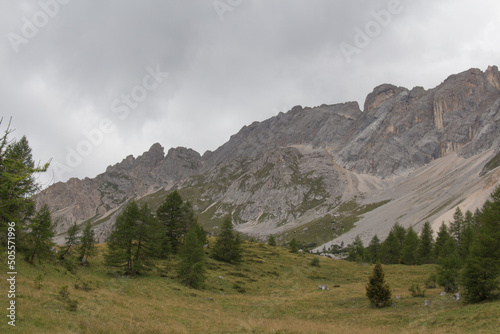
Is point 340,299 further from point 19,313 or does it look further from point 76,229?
point 76,229

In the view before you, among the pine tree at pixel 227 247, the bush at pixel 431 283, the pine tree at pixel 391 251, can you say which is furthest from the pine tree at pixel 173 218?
the pine tree at pixel 391 251

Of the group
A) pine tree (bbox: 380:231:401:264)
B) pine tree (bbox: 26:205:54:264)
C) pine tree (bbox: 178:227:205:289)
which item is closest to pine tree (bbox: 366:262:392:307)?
pine tree (bbox: 178:227:205:289)

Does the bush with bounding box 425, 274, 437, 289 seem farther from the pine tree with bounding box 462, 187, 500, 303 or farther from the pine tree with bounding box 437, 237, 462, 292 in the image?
the pine tree with bounding box 462, 187, 500, 303

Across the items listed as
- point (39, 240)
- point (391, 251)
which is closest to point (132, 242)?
point (39, 240)

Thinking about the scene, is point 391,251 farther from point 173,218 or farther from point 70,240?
point 70,240

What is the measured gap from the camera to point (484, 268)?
23.2m

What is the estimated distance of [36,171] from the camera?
32.5ft

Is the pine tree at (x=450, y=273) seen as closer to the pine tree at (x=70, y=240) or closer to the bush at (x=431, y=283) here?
the bush at (x=431, y=283)

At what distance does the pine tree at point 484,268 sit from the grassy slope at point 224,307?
1.98m

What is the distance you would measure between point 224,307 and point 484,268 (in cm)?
2339

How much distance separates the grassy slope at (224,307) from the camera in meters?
16.8

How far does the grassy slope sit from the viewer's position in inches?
663

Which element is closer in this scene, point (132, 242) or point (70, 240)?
point (70, 240)

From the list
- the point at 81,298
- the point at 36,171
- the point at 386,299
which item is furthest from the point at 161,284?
the point at 36,171
